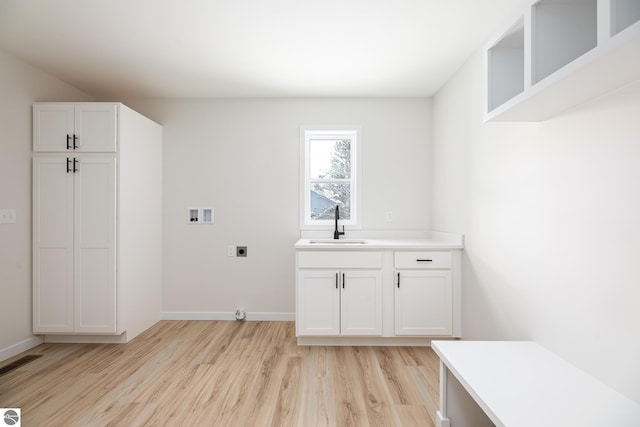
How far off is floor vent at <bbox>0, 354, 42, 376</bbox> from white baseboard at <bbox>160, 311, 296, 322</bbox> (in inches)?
44.2

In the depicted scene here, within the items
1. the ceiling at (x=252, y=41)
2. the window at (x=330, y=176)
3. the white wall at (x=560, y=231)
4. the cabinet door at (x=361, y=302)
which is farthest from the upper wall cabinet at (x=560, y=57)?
the window at (x=330, y=176)

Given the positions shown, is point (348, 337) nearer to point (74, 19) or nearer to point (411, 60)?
point (411, 60)

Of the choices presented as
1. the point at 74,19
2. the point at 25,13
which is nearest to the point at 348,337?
the point at 74,19

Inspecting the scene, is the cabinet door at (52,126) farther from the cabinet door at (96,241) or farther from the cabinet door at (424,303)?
the cabinet door at (424,303)

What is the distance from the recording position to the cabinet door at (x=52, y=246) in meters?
2.85

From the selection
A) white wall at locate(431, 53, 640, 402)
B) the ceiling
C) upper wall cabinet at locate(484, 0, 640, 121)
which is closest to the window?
the ceiling

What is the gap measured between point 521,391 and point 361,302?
1621 millimetres

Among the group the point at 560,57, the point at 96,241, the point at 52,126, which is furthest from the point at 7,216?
the point at 560,57

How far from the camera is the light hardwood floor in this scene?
6.21 ft

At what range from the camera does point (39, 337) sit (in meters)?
2.93

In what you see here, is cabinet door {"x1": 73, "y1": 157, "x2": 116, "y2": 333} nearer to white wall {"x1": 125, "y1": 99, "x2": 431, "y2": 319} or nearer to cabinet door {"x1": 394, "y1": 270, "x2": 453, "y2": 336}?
white wall {"x1": 125, "y1": 99, "x2": 431, "y2": 319}

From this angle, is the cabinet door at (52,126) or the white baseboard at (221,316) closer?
the cabinet door at (52,126)

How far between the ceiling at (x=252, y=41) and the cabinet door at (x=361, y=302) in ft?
5.99

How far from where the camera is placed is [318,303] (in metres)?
2.89
